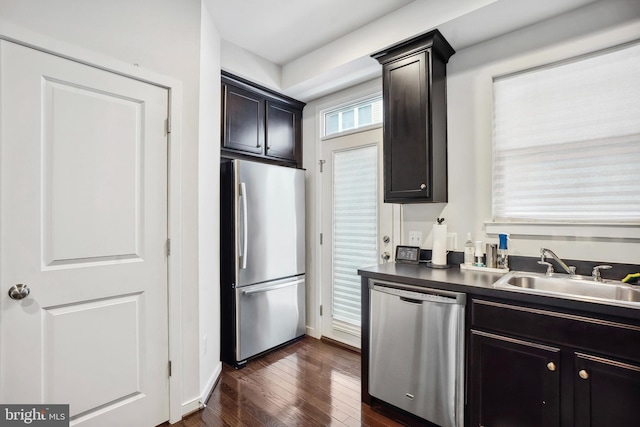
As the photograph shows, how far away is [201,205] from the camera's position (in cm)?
218

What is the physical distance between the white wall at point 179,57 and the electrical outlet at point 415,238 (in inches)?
62.9

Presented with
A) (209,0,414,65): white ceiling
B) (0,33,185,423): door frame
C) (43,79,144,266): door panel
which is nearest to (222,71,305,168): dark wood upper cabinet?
(209,0,414,65): white ceiling

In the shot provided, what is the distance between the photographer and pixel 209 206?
2.36 meters

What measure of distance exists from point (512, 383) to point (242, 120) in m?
2.79

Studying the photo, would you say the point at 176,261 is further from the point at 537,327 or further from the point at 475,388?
the point at 537,327

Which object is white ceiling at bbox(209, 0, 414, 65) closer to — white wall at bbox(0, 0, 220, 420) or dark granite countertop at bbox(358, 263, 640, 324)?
white wall at bbox(0, 0, 220, 420)

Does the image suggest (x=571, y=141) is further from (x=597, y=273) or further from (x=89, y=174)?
(x=89, y=174)

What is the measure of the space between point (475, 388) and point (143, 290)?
6.48 feet

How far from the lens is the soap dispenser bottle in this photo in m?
2.09

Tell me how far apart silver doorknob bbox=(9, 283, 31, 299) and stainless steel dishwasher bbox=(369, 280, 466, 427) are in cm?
186

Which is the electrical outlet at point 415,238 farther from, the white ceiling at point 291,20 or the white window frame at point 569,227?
the white ceiling at point 291,20

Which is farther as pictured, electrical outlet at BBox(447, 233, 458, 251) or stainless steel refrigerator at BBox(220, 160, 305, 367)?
stainless steel refrigerator at BBox(220, 160, 305, 367)

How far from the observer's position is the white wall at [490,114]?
72.2 inches

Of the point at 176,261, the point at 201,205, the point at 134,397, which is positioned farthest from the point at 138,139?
the point at 134,397
